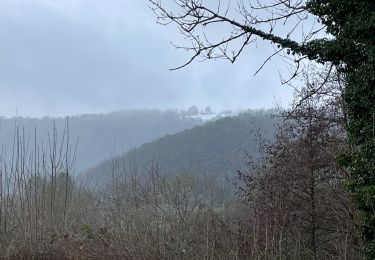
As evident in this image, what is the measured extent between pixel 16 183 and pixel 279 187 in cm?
625

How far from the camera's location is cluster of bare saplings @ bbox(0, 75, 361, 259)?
29.9 ft

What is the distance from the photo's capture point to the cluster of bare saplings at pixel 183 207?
29.9 ft

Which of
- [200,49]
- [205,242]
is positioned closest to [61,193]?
[205,242]

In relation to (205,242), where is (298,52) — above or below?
above

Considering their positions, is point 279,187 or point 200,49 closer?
point 200,49

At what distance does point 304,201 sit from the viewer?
1158 cm

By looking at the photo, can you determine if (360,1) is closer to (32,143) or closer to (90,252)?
(90,252)

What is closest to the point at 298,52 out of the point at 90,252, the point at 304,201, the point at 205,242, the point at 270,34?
the point at 270,34

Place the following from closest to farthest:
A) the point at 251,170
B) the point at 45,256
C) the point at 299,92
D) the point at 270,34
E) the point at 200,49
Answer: the point at 270,34
the point at 200,49
the point at 45,256
the point at 299,92
the point at 251,170

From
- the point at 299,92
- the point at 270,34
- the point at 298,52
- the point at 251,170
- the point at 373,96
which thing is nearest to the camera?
the point at 373,96

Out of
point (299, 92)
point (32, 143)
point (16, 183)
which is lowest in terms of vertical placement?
point (16, 183)

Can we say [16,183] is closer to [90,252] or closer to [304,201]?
[90,252]

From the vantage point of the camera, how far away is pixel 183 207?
9.31 meters

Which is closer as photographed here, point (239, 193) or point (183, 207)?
point (183, 207)
